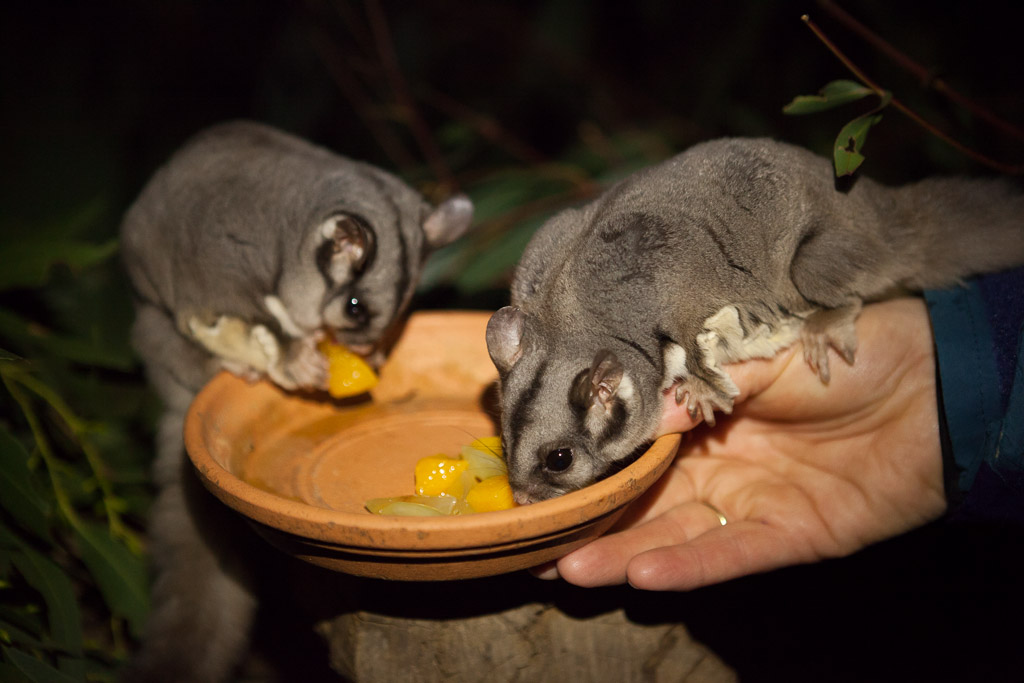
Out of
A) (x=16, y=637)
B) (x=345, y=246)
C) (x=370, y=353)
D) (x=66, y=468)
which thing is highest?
(x=345, y=246)

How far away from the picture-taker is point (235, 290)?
341 centimetres

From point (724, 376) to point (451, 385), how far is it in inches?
47.4

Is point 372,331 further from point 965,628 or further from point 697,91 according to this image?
point 697,91

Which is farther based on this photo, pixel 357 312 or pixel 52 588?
pixel 357 312

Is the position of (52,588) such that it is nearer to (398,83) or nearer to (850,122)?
(850,122)

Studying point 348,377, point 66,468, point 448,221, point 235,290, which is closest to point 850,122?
point 448,221

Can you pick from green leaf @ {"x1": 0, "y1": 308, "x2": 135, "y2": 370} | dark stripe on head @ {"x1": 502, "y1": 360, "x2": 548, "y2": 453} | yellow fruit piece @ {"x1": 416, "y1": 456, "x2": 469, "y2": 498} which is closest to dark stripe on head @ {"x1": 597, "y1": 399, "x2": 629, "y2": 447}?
dark stripe on head @ {"x1": 502, "y1": 360, "x2": 548, "y2": 453}

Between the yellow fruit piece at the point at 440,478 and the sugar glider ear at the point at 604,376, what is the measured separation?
0.48 meters

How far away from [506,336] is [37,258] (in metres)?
2.15

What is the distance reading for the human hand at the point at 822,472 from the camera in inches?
103

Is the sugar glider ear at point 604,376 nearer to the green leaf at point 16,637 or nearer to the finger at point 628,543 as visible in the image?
the finger at point 628,543

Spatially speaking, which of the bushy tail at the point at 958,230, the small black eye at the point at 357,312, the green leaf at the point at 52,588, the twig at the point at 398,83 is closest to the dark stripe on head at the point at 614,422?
the bushy tail at the point at 958,230

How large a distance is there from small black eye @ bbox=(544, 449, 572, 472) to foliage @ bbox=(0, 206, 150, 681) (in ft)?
4.47

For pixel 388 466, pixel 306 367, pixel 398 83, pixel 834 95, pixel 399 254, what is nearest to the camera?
pixel 834 95
